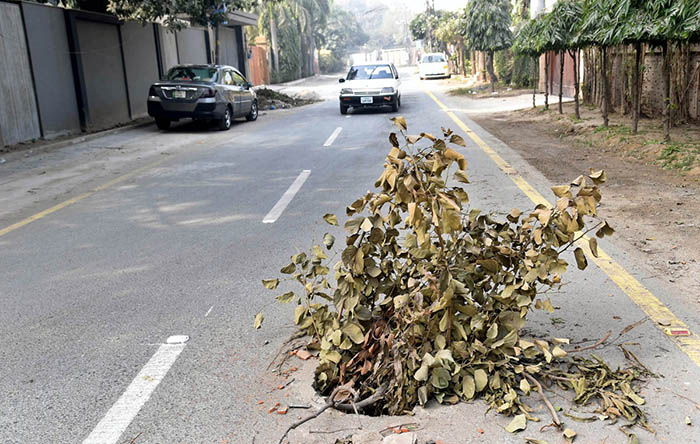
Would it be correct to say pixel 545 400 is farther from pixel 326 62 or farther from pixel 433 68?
pixel 326 62

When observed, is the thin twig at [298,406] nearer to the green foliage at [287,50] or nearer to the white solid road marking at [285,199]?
the white solid road marking at [285,199]

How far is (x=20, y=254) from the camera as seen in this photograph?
6250 mm

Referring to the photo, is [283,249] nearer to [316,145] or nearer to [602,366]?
[602,366]

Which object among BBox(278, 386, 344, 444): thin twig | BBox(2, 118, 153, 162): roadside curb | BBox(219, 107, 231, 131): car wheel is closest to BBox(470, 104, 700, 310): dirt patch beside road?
BBox(278, 386, 344, 444): thin twig

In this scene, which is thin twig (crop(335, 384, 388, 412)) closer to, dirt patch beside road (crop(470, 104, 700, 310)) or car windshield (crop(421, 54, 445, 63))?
dirt patch beside road (crop(470, 104, 700, 310))

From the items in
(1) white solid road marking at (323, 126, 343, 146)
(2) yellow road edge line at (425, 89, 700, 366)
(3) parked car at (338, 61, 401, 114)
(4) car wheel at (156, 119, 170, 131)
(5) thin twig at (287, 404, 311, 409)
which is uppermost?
(3) parked car at (338, 61, 401, 114)

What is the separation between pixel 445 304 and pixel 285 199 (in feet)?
17.5

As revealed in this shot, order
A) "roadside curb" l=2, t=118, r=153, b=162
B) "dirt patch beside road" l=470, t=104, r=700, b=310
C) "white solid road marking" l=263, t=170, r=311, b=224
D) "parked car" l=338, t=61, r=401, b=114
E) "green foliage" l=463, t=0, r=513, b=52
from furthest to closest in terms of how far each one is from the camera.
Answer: "green foliage" l=463, t=0, r=513, b=52, "parked car" l=338, t=61, r=401, b=114, "roadside curb" l=2, t=118, r=153, b=162, "white solid road marking" l=263, t=170, r=311, b=224, "dirt patch beside road" l=470, t=104, r=700, b=310

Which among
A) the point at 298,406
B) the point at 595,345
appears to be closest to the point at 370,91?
the point at 595,345

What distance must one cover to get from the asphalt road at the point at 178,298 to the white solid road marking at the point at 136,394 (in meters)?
0.03

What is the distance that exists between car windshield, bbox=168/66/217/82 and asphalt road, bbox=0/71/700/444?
6.96m

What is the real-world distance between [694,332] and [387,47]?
161107 millimetres

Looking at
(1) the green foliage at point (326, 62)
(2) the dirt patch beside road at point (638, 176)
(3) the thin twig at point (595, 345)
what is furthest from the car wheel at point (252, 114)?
(1) the green foliage at point (326, 62)

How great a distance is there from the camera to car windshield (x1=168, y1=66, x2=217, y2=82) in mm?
17478
